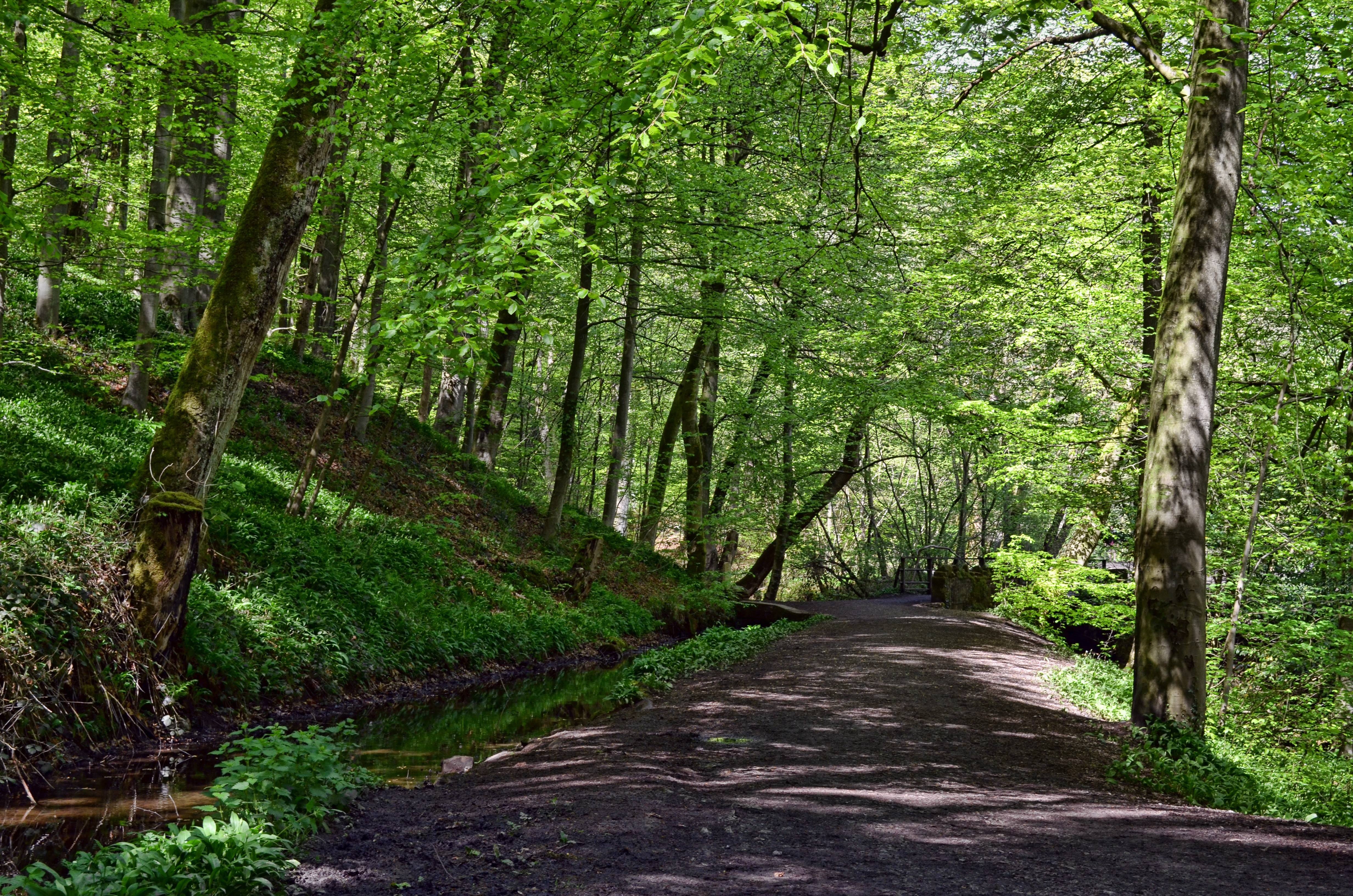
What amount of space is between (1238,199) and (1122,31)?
10.7 feet

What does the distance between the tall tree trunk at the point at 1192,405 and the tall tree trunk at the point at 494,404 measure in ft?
39.5

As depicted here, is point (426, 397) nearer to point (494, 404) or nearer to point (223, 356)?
point (494, 404)

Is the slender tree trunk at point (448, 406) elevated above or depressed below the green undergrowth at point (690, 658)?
above

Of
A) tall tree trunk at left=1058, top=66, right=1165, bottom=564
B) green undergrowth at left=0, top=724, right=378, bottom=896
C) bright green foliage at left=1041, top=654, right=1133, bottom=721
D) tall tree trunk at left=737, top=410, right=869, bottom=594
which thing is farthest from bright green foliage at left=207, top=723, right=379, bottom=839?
tall tree trunk at left=737, top=410, right=869, bottom=594

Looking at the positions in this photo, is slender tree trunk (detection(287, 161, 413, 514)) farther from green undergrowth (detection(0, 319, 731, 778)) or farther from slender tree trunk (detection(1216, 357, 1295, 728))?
slender tree trunk (detection(1216, 357, 1295, 728))

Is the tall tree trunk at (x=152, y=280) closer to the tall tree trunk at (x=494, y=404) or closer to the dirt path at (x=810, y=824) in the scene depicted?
the tall tree trunk at (x=494, y=404)

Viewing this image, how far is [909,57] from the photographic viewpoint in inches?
317

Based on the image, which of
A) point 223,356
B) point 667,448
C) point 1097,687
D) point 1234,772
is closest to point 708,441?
point 667,448

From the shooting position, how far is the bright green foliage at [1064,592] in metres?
12.5

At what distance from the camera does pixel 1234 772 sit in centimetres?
680

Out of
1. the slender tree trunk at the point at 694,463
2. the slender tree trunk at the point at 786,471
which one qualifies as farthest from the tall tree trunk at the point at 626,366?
the slender tree trunk at the point at 786,471

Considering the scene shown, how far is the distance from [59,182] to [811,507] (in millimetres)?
16445

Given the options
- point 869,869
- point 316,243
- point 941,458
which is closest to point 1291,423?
point 869,869

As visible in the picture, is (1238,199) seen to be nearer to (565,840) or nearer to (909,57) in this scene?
(909,57)
